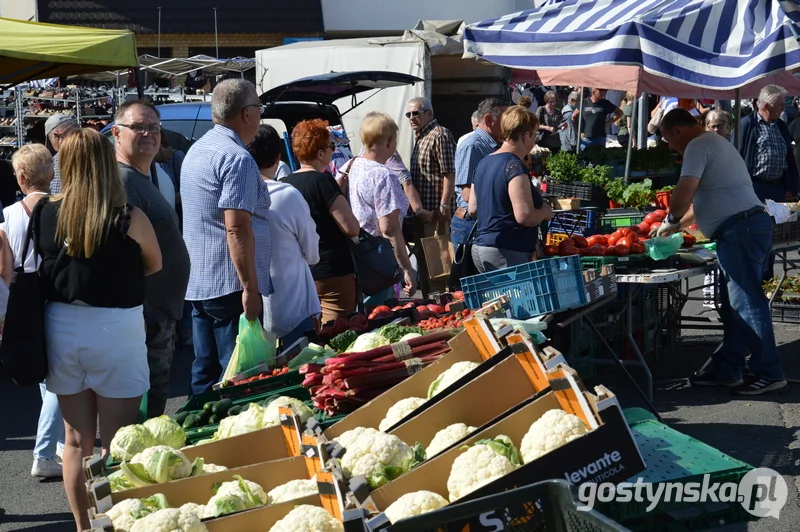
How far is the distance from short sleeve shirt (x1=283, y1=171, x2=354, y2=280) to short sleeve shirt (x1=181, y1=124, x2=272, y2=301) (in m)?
0.93

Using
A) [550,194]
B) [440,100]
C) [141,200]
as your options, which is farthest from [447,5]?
[141,200]

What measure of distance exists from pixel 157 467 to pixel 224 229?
2302 millimetres

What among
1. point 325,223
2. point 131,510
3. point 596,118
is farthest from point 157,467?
point 596,118

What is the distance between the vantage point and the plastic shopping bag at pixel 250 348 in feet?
16.6

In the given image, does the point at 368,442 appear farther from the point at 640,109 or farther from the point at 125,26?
the point at 125,26

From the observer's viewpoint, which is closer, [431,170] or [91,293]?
[91,293]

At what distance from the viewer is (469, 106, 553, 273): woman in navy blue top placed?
643cm

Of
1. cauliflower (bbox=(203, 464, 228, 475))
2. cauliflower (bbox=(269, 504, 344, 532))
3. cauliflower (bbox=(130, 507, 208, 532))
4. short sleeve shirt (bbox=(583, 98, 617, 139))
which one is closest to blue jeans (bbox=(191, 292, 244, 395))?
cauliflower (bbox=(203, 464, 228, 475))

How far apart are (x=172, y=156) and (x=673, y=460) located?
5.84 meters

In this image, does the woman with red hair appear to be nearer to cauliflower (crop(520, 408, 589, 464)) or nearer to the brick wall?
cauliflower (crop(520, 408, 589, 464))

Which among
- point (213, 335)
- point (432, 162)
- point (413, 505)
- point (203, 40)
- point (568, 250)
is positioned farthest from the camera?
point (203, 40)

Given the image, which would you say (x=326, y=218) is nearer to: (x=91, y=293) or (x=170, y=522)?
(x=91, y=293)

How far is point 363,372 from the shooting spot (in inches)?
167

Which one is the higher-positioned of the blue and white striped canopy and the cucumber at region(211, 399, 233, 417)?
the blue and white striped canopy
